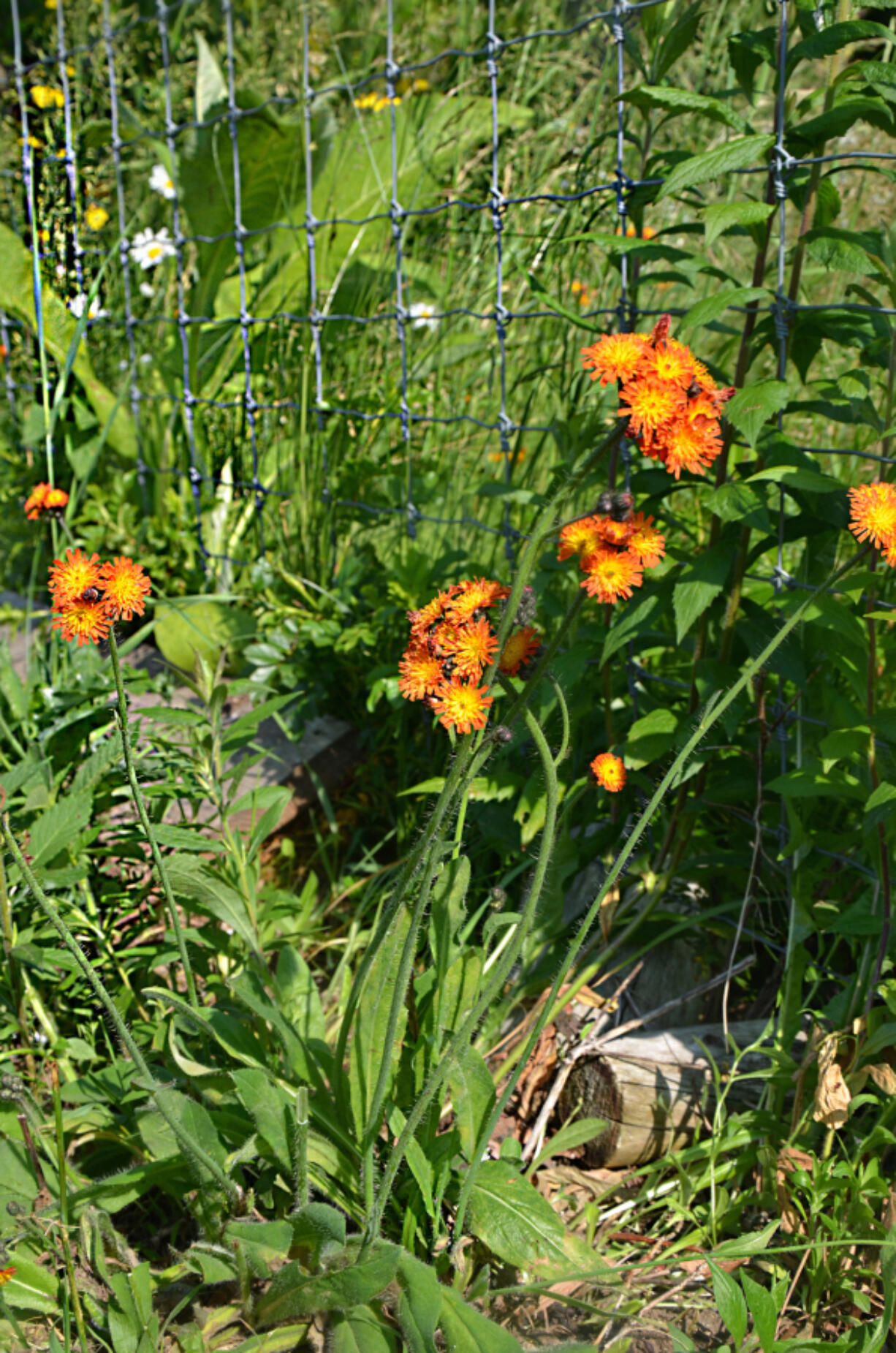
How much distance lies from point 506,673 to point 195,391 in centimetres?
224

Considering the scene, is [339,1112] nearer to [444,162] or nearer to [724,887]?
[724,887]

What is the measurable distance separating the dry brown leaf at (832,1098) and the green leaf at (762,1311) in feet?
0.99

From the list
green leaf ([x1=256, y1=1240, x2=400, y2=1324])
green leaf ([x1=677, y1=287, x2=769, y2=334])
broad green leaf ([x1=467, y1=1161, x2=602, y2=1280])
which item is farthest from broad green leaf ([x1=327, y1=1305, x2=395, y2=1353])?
green leaf ([x1=677, y1=287, x2=769, y2=334])

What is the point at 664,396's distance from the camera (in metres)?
1.03

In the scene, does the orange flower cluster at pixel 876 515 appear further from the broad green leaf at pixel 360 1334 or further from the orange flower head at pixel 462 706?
the broad green leaf at pixel 360 1334

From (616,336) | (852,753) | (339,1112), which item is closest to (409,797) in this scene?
(339,1112)

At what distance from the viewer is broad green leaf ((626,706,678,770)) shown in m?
1.63

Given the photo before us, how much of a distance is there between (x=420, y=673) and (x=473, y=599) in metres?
0.10

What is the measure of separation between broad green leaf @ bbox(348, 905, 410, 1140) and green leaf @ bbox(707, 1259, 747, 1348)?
1.47 feet

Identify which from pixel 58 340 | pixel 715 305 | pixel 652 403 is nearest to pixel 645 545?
pixel 652 403

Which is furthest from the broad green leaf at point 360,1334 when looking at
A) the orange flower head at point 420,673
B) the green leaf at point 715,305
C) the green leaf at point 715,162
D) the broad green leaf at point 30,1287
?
the green leaf at point 715,162

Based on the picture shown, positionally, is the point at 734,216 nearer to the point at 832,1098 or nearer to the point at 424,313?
the point at 832,1098

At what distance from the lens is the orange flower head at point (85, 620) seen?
3.43ft

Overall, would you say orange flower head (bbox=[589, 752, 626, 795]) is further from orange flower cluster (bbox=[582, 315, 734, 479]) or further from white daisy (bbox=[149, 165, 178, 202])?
white daisy (bbox=[149, 165, 178, 202])
